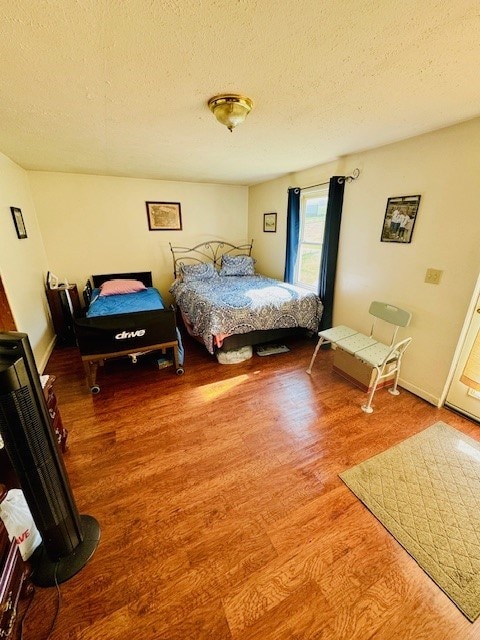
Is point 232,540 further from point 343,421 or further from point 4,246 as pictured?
point 4,246

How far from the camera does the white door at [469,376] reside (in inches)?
81.7

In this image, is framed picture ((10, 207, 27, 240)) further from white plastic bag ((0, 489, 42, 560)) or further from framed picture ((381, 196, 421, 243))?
framed picture ((381, 196, 421, 243))

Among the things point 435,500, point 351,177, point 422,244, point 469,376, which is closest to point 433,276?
point 422,244

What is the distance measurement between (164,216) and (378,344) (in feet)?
12.0

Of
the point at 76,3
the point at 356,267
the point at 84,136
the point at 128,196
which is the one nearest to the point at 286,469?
the point at 356,267

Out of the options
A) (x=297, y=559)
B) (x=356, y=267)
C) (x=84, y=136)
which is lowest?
(x=297, y=559)

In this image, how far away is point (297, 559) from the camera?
1.25m

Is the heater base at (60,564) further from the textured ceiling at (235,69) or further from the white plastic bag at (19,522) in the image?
the textured ceiling at (235,69)

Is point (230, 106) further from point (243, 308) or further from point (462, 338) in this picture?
point (462, 338)

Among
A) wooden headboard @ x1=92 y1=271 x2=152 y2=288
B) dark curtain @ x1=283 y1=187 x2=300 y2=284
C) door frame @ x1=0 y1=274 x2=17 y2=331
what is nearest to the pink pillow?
wooden headboard @ x1=92 y1=271 x2=152 y2=288

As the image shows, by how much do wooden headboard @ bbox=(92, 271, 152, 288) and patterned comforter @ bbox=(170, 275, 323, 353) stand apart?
939mm

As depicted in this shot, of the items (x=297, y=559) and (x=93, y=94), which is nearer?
(x=297, y=559)

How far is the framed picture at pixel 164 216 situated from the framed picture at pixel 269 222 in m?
1.43

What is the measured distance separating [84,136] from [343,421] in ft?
10.5
